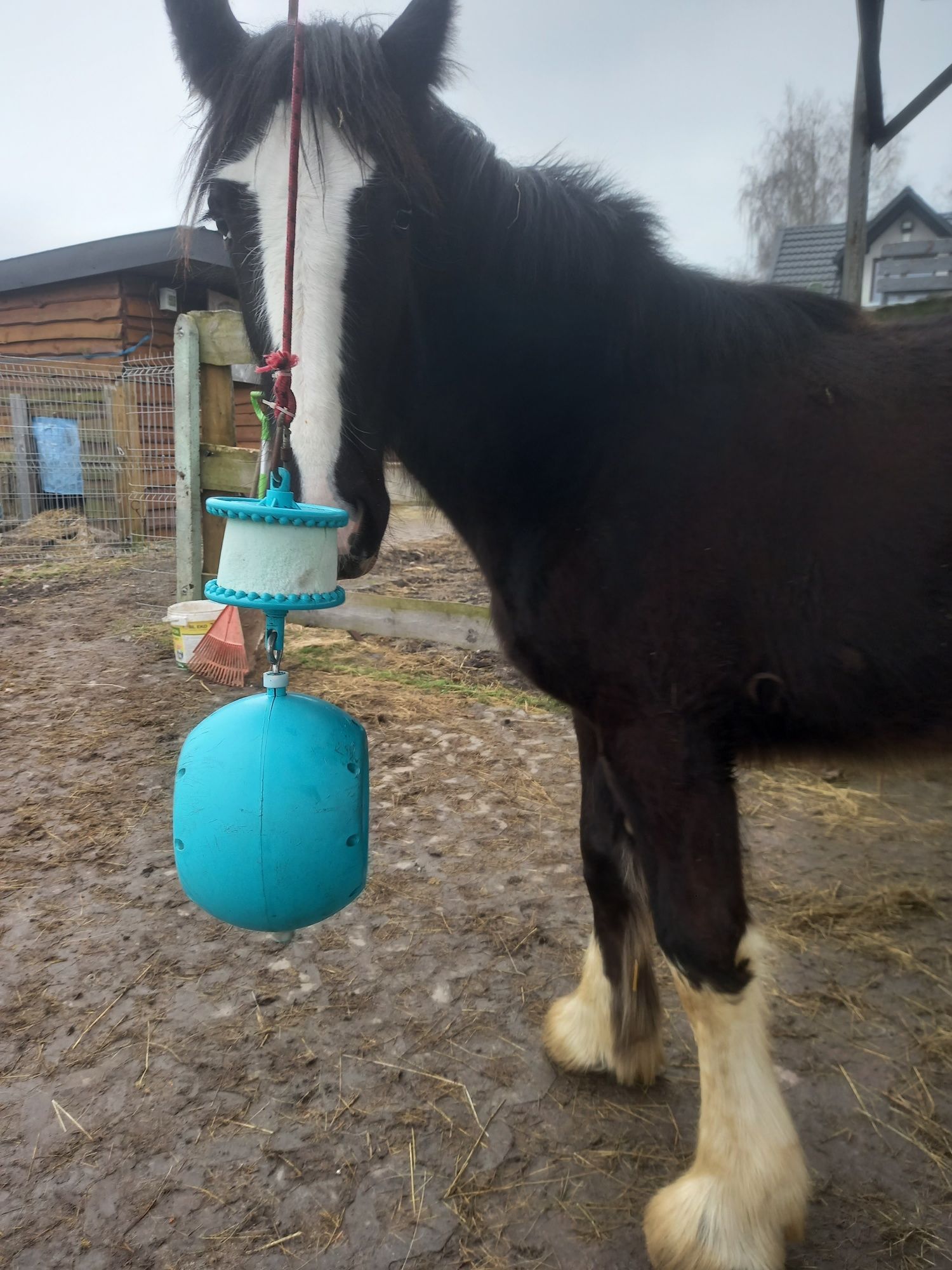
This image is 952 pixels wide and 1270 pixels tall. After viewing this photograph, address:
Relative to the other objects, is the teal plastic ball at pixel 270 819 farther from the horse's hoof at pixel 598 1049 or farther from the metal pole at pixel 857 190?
the metal pole at pixel 857 190

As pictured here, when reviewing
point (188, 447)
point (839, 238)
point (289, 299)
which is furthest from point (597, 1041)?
point (839, 238)

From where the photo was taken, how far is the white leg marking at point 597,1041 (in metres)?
1.82

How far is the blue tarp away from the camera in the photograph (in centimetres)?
904

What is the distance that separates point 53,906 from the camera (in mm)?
2402

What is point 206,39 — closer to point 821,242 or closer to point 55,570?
point 55,570

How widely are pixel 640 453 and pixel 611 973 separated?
1293 mm

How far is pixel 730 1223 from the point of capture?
1437 millimetres

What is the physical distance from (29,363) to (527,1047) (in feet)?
33.7

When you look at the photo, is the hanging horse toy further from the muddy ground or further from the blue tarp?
the blue tarp

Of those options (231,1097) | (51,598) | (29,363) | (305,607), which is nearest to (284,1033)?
(231,1097)

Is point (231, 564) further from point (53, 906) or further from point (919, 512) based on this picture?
point (53, 906)

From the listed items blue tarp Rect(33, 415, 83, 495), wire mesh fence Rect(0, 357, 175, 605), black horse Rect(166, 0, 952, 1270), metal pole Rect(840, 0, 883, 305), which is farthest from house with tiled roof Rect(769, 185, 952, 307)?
black horse Rect(166, 0, 952, 1270)

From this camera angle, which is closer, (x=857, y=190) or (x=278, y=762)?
(x=278, y=762)

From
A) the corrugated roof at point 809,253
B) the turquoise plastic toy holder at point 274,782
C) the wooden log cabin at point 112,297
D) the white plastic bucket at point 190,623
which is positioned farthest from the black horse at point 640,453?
the corrugated roof at point 809,253
